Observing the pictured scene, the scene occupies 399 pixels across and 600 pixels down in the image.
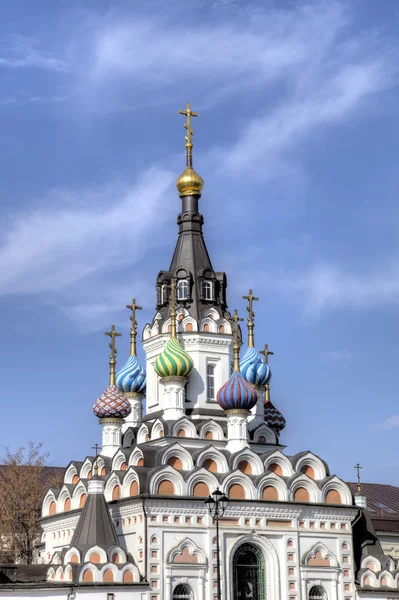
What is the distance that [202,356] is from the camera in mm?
32812

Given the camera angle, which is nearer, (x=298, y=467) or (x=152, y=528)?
(x=152, y=528)

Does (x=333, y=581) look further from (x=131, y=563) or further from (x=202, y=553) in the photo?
(x=131, y=563)

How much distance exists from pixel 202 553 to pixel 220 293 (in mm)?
9663

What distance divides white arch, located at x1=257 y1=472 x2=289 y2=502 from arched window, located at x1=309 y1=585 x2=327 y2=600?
293 cm

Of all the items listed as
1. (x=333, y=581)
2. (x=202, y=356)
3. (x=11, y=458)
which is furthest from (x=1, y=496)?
(x=333, y=581)

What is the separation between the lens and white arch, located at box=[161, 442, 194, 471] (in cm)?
2916

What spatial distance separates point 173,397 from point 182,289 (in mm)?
4307

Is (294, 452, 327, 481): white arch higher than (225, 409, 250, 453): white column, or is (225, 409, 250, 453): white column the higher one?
(225, 409, 250, 453): white column

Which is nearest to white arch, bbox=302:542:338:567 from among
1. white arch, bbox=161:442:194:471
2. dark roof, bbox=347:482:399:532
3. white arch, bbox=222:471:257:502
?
white arch, bbox=222:471:257:502

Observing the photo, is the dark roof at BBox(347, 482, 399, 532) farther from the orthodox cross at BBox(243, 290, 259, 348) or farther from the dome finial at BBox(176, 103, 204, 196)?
the dome finial at BBox(176, 103, 204, 196)

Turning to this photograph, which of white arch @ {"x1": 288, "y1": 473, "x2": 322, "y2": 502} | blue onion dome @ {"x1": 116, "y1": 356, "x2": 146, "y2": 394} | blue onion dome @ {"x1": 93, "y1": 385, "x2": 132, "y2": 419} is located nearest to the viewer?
white arch @ {"x1": 288, "y1": 473, "x2": 322, "y2": 502}

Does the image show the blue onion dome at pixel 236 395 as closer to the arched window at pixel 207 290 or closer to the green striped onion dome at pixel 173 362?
the green striped onion dome at pixel 173 362

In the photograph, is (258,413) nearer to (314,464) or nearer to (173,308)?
(314,464)

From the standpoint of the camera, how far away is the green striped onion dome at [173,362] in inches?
1224
